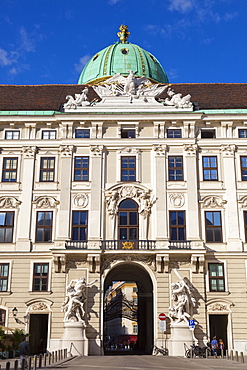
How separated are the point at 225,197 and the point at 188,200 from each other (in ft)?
9.13

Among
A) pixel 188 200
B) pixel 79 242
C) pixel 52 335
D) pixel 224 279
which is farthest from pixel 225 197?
pixel 52 335

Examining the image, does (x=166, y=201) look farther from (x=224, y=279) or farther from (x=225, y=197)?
(x=224, y=279)

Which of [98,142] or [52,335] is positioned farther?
[98,142]

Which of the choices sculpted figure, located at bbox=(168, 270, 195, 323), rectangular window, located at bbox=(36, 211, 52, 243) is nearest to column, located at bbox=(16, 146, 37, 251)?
rectangular window, located at bbox=(36, 211, 52, 243)

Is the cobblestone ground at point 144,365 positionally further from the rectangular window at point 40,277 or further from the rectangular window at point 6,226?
the rectangular window at point 6,226

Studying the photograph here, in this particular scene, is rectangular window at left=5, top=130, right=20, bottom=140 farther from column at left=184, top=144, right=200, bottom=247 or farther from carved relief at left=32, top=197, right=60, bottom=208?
column at left=184, top=144, right=200, bottom=247

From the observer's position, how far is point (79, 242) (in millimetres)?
34500

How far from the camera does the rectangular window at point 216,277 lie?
34.0 m

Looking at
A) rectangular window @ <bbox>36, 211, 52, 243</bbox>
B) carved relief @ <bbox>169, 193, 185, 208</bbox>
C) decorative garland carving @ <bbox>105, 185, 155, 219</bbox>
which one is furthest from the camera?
carved relief @ <bbox>169, 193, 185, 208</bbox>

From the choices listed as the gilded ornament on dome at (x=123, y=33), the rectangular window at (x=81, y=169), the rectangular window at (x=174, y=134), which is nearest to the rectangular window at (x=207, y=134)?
the rectangular window at (x=174, y=134)

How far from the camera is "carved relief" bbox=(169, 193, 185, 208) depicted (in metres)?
35.7

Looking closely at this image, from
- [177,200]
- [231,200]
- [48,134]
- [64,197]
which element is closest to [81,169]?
[64,197]

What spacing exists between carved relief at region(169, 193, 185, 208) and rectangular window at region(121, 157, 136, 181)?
3.18m

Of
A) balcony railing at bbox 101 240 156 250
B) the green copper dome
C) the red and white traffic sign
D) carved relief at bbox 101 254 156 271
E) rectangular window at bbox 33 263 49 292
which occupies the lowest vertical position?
the red and white traffic sign
